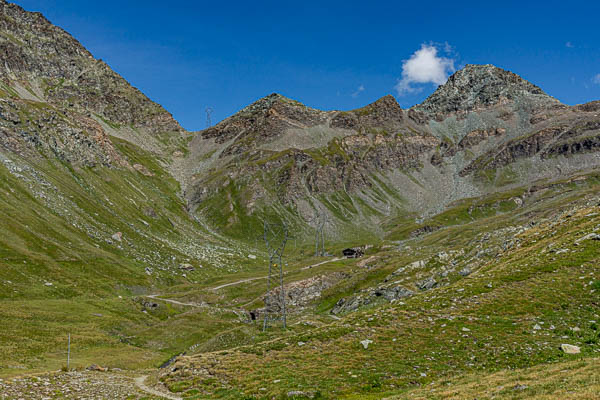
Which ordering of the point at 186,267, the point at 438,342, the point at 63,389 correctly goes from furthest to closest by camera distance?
the point at 186,267 → the point at 438,342 → the point at 63,389

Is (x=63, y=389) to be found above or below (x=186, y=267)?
above

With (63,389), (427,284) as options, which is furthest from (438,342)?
(427,284)

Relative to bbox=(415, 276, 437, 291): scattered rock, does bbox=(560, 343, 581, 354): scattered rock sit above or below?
above

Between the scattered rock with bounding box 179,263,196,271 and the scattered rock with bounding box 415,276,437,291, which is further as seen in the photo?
the scattered rock with bounding box 179,263,196,271

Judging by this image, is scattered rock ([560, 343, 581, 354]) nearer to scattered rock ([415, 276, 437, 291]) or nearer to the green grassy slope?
the green grassy slope

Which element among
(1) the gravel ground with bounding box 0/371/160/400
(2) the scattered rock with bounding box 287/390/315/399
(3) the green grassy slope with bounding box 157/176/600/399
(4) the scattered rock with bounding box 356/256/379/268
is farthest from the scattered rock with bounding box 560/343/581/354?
(4) the scattered rock with bounding box 356/256/379/268

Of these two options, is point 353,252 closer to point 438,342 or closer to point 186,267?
point 186,267

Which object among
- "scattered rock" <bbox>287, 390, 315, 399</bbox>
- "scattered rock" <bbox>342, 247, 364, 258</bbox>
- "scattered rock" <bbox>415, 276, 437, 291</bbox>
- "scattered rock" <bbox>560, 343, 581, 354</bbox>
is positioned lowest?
"scattered rock" <bbox>342, 247, 364, 258</bbox>

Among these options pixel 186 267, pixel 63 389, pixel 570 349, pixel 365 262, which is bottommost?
pixel 365 262

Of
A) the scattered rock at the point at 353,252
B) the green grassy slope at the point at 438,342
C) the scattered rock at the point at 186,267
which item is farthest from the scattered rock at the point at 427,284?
the scattered rock at the point at 353,252

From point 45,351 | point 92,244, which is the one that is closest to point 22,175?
point 92,244

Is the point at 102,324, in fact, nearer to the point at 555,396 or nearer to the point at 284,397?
the point at 284,397

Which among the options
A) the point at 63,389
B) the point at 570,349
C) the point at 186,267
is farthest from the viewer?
the point at 186,267

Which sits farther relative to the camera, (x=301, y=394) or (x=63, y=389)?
(x=63, y=389)
